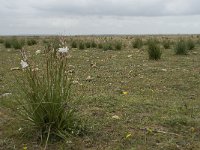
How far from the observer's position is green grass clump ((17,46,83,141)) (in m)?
4.89

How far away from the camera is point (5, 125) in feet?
18.3

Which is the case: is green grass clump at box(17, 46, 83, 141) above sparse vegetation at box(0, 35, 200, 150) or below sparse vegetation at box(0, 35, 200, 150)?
above

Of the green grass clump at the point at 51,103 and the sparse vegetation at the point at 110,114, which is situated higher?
the green grass clump at the point at 51,103

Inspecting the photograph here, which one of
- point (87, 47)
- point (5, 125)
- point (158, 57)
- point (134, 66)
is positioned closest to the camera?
point (5, 125)

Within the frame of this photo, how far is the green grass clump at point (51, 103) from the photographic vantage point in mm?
4887

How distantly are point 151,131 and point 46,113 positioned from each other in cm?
142

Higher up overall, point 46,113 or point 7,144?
point 46,113

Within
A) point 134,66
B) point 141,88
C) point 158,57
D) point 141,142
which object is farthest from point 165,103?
point 158,57

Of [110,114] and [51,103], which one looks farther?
[110,114]

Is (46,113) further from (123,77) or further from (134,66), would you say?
(134,66)

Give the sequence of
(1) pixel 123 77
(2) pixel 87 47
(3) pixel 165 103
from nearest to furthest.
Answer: (3) pixel 165 103 → (1) pixel 123 77 → (2) pixel 87 47

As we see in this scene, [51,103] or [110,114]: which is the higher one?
[51,103]

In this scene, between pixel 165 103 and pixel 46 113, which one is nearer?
pixel 46 113

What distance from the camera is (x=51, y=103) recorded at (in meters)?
4.90
